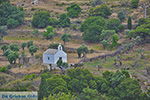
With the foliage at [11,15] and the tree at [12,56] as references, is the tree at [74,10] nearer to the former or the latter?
the foliage at [11,15]

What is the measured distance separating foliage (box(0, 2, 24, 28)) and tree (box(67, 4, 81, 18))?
8.76 metres

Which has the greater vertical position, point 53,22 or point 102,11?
point 102,11

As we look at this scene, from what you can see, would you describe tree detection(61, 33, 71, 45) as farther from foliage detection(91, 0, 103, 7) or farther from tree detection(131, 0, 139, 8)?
foliage detection(91, 0, 103, 7)

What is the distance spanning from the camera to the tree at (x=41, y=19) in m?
119

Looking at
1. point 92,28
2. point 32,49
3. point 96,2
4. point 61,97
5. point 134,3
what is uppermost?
point 134,3

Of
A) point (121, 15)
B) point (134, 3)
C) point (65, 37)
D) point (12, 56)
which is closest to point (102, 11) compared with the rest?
point (121, 15)

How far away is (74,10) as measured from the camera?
123m

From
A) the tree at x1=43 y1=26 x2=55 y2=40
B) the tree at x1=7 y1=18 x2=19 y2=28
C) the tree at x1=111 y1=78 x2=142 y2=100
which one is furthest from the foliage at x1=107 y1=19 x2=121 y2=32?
the tree at x1=111 y1=78 x2=142 y2=100

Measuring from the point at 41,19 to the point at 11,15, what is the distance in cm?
623

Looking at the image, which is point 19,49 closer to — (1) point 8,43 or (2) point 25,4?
(1) point 8,43

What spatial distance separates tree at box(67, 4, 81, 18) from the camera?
400ft

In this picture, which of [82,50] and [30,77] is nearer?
[30,77]

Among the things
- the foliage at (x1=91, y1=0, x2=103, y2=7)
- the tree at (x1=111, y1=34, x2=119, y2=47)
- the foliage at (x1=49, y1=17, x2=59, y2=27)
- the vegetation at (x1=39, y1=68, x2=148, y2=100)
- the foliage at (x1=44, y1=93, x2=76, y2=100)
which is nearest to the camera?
the foliage at (x1=44, y1=93, x2=76, y2=100)

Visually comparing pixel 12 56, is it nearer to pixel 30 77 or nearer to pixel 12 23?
pixel 30 77
